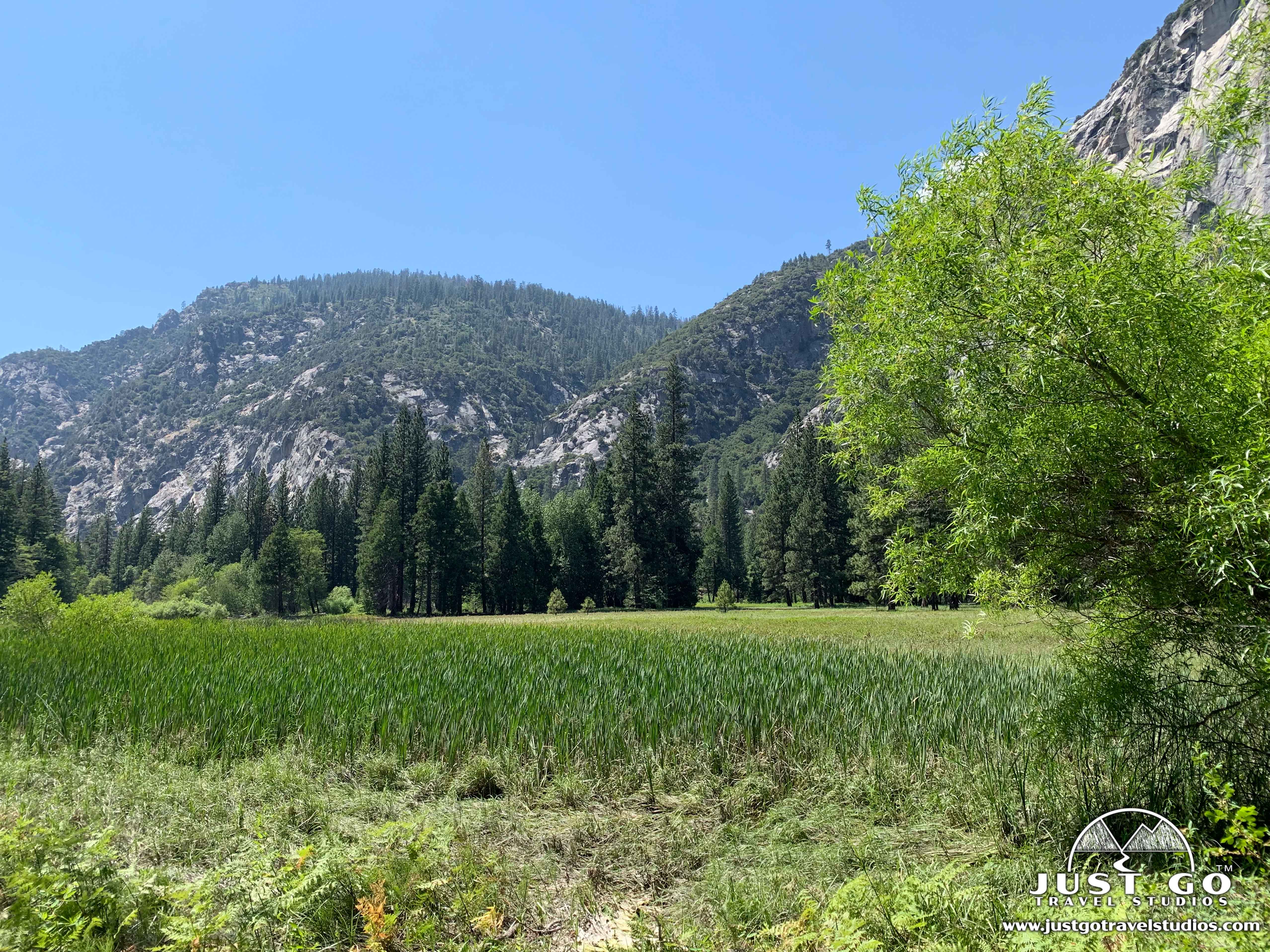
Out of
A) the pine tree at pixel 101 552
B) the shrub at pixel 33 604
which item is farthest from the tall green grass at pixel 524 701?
the pine tree at pixel 101 552

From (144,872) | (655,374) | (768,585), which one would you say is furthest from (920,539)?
(655,374)

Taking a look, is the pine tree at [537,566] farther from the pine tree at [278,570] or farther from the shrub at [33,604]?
the shrub at [33,604]

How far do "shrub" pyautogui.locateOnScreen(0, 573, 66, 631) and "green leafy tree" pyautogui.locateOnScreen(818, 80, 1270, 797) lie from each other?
91.9 ft

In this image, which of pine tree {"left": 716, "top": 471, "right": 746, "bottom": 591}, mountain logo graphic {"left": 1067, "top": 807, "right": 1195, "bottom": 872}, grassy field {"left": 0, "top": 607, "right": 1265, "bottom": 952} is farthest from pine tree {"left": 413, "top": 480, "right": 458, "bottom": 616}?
mountain logo graphic {"left": 1067, "top": 807, "right": 1195, "bottom": 872}

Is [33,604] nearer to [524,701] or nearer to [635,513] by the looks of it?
[524,701]

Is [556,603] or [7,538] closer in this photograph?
[556,603]

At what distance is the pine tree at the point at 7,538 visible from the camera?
5256cm

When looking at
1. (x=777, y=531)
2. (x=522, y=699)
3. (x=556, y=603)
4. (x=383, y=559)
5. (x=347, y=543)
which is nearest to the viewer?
(x=522, y=699)

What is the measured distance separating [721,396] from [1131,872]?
188 meters

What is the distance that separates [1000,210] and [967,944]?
225 inches

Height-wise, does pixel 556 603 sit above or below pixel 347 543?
below

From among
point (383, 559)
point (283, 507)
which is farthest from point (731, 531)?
point (283, 507)

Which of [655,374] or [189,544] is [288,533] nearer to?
[189,544]

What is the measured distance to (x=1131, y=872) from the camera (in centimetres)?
391
